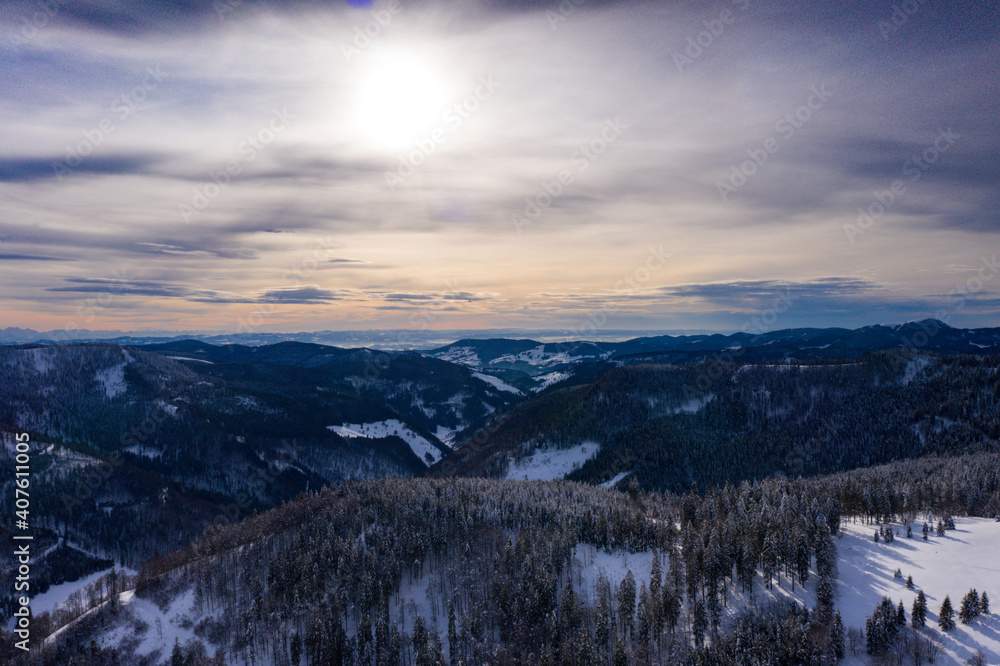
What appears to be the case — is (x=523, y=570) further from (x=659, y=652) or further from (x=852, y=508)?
(x=852, y=508)

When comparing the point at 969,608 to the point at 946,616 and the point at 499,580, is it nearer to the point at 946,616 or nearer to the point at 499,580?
the point at 946,616

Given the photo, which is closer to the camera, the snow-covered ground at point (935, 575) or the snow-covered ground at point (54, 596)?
the snow-covered ground at point (935, 575)

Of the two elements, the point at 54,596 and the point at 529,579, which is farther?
the point at 54,596

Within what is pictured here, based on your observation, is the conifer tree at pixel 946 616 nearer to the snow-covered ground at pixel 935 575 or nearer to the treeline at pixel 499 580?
the snow-covered ground at pixel 935 575

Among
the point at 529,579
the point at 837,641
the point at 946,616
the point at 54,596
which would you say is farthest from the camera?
the point at 54,596

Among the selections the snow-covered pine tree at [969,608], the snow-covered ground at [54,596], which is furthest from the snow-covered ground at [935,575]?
the snow-covered ground at [54,596]

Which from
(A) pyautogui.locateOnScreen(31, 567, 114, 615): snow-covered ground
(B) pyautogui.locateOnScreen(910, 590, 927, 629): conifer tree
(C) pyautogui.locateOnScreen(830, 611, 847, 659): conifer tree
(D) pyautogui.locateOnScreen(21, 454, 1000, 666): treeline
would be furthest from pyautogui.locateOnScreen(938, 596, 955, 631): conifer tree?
(A) pyautogui.locateOnScreen(31, 567, 114, 615): snow-covered ground

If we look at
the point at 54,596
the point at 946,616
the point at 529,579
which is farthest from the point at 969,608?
the point at 54,596

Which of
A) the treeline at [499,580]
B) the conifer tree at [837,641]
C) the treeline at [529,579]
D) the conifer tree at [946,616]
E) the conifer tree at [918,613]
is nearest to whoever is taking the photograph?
the conifer tree at [946,616]

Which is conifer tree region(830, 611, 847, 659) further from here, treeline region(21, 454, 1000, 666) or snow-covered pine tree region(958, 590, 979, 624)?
snow-covered pine tree region(958, 590, 979, 624)

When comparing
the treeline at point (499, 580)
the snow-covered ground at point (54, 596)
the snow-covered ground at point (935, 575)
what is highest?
the snow-covered ground at point (935, 575)
